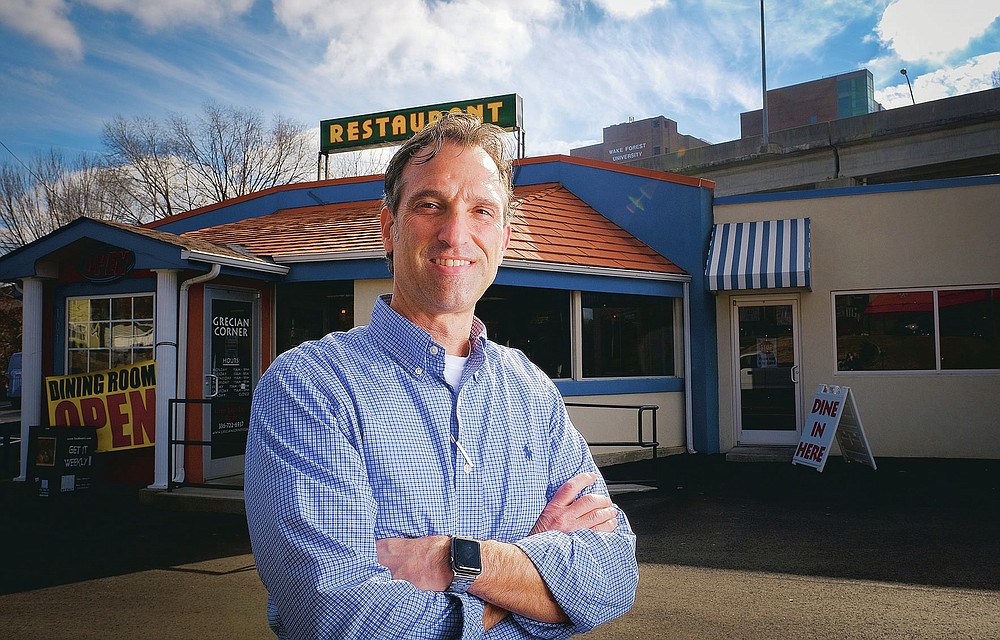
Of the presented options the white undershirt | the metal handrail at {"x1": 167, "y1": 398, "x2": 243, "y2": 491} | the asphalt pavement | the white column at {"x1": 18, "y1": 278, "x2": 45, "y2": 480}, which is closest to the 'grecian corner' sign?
the white column at {"x1": 18, "y1": 278, "x2": 45, "y2": 480}

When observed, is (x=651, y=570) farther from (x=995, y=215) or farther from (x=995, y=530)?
(x=995, y=215)

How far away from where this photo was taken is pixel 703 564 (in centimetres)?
605

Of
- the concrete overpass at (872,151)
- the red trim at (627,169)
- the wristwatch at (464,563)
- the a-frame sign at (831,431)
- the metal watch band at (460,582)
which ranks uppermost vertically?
the concrete overpass at (872,151)

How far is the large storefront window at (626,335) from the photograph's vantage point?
1134 centimetres

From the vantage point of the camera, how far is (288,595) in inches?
60.5

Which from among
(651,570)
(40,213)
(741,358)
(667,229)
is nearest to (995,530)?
(651,570)

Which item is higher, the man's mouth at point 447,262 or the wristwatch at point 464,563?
the man's mouth at point 447,262

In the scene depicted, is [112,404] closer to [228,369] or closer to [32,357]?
[228,369]

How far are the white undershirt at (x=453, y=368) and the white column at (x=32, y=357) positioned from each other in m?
9.73

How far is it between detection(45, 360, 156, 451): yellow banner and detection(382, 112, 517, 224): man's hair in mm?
8067

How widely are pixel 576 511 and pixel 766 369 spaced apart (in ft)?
35.9

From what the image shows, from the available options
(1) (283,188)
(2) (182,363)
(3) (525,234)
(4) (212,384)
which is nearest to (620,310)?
(3) (525,234)

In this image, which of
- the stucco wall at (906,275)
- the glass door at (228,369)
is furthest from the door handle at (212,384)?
the stucco wall at (906,275)

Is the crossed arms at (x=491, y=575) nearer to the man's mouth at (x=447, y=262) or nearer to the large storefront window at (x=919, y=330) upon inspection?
the man's mouth at (x=447, y=262)
